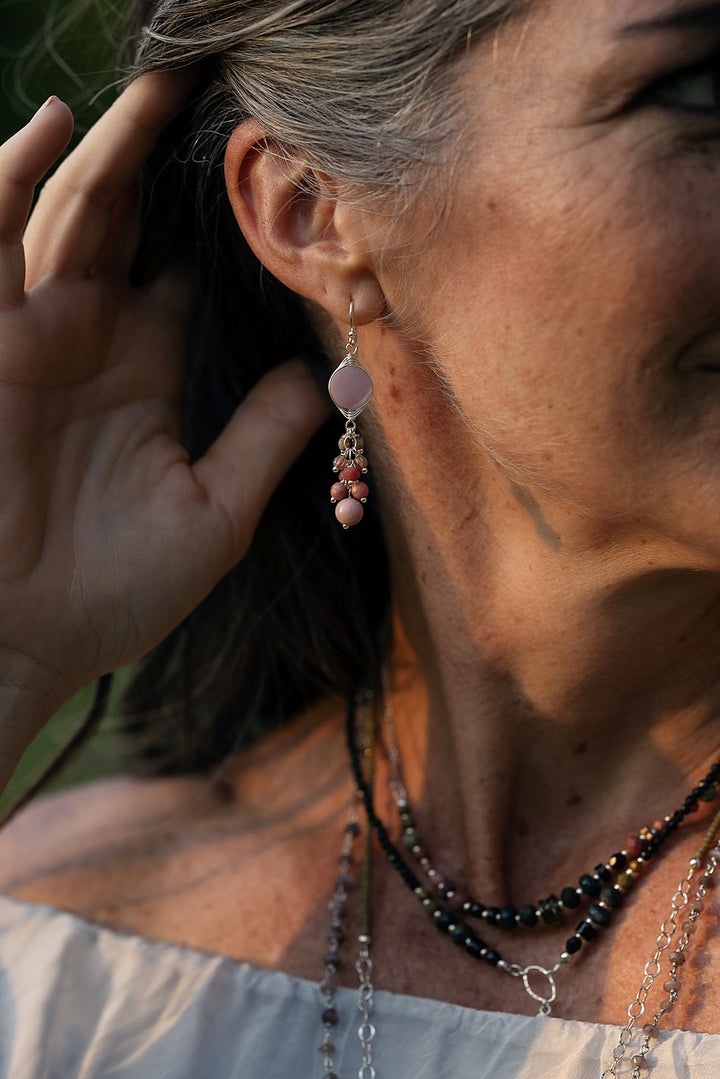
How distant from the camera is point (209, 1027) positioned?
1.82m

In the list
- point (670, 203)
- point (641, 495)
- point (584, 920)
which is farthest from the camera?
point (584, 920)

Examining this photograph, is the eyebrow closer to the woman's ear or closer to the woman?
the woman

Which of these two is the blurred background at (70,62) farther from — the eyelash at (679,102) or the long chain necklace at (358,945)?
the eyelash at (679,102)

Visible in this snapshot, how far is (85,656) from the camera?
6.01 feet

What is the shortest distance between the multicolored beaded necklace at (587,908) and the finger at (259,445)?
581 mm

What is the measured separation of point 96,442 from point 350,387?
47cm

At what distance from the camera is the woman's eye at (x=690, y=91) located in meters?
1.36

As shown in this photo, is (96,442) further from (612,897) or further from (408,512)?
(612,897)

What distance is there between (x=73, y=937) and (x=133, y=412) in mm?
885

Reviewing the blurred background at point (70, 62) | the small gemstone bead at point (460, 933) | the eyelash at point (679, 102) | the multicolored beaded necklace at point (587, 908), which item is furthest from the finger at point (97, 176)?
the small gemstone bead at point (460, 933)

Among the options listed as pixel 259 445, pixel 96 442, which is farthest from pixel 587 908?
pixel 96 442

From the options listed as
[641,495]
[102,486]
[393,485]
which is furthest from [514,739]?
[102,486]

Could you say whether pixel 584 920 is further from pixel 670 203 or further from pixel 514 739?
pixel 670 203

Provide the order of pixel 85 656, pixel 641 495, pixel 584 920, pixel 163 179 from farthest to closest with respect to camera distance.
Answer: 1. pixel 163 179
2. pixel 85 656
3. pixel 584 920
4. pixel 641 495
